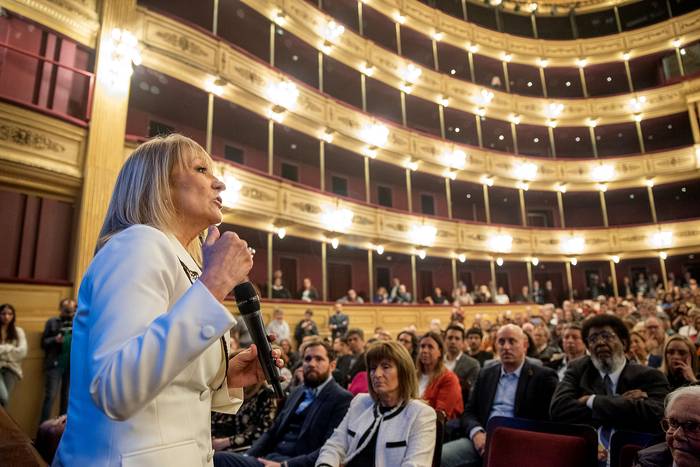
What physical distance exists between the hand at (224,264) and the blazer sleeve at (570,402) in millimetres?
2927

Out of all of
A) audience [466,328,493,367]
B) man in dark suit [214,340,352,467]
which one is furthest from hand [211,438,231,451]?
audience [466,328,493,367]

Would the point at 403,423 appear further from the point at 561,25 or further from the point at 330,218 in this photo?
the point at 561,25

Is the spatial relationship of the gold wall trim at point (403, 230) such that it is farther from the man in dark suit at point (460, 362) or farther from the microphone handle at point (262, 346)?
the microphone handle at point (262, 346)

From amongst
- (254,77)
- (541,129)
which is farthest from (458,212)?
(254,77)

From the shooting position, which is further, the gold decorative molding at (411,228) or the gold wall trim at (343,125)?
the gold decorative molding at (411,228)

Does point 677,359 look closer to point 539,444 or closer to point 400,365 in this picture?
point 539,444

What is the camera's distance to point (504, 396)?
3.49 meters

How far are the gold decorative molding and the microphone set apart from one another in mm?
8305

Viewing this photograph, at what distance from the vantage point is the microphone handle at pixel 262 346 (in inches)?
42.3

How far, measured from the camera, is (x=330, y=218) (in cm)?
1151

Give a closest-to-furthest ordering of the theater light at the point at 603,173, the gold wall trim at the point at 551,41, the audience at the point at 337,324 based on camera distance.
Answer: the audience at the point at 337,324, the gold wall trim at the point at 551,41, the theater light at the point at 603,173

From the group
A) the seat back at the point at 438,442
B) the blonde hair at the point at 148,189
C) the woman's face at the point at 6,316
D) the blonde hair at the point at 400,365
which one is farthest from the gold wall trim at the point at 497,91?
the blonde hair at the point at 148,189

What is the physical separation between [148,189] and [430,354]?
3.27 metres

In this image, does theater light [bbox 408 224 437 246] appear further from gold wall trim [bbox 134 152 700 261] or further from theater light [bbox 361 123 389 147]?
theater light [bbox 361 123 389 147]
